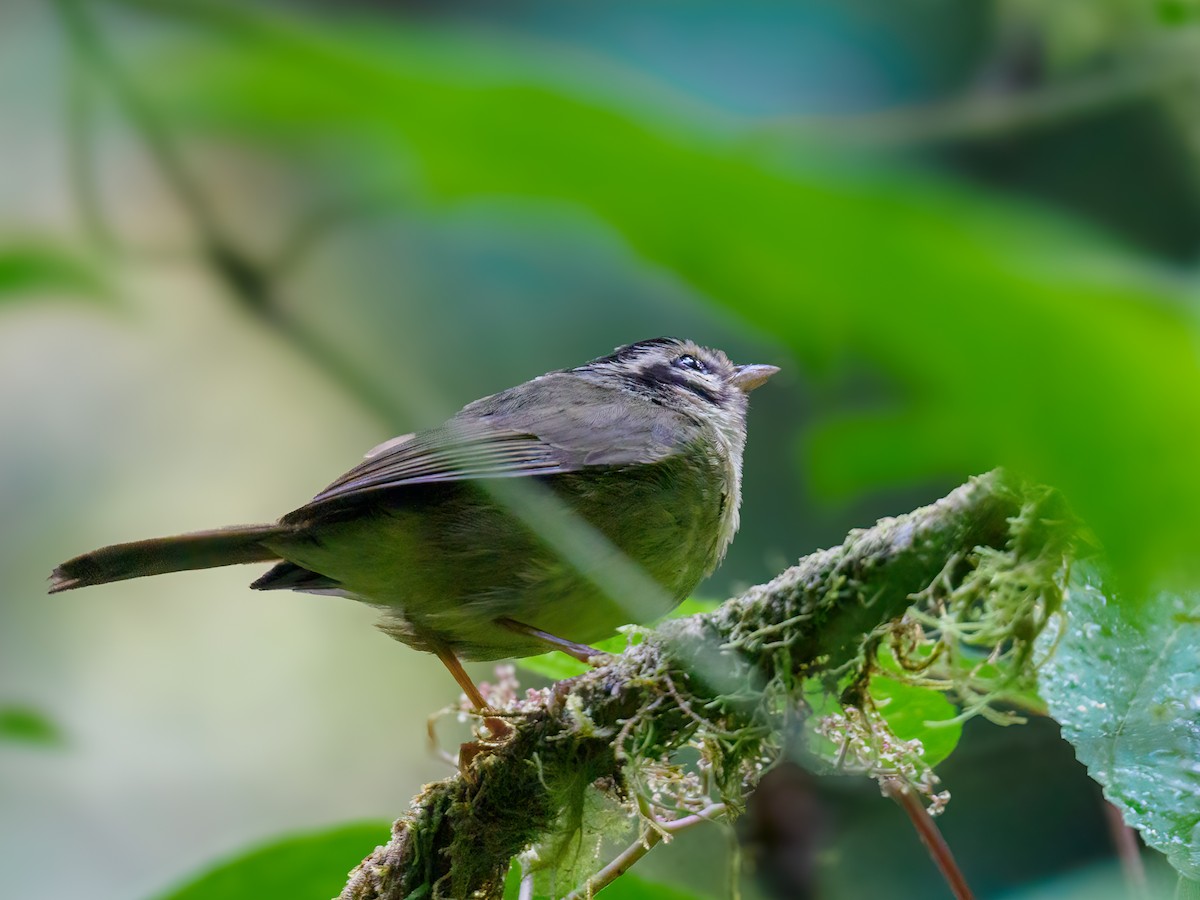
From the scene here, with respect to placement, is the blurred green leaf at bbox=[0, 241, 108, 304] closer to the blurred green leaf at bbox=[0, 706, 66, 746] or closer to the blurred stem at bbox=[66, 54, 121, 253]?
the blurred stem at bbox=[66, 54, 121, 253]

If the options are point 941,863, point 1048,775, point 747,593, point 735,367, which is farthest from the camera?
point 1048,775

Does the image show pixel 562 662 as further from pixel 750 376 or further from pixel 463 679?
pixel 750 376

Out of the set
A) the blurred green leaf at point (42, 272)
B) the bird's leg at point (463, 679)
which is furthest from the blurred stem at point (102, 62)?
the bird's leg at point (463, 679)

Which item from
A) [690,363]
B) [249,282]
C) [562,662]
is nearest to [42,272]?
[562,662]

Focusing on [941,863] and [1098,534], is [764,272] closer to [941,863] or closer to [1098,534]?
[1098,534]

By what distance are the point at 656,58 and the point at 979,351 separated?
405 centimetres

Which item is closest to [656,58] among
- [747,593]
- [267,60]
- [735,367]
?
[735,367]

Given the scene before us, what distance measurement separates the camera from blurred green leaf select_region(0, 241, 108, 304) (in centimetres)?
87

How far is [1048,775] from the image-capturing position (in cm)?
416

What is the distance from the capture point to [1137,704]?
1450mm

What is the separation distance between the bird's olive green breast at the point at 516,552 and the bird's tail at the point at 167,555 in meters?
0.08

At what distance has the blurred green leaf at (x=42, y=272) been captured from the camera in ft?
2.84

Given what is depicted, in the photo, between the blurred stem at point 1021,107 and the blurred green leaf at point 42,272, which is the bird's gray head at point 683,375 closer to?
the blurred stem at point 1021,107

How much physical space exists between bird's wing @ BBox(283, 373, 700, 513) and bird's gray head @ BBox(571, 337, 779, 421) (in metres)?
0.16
